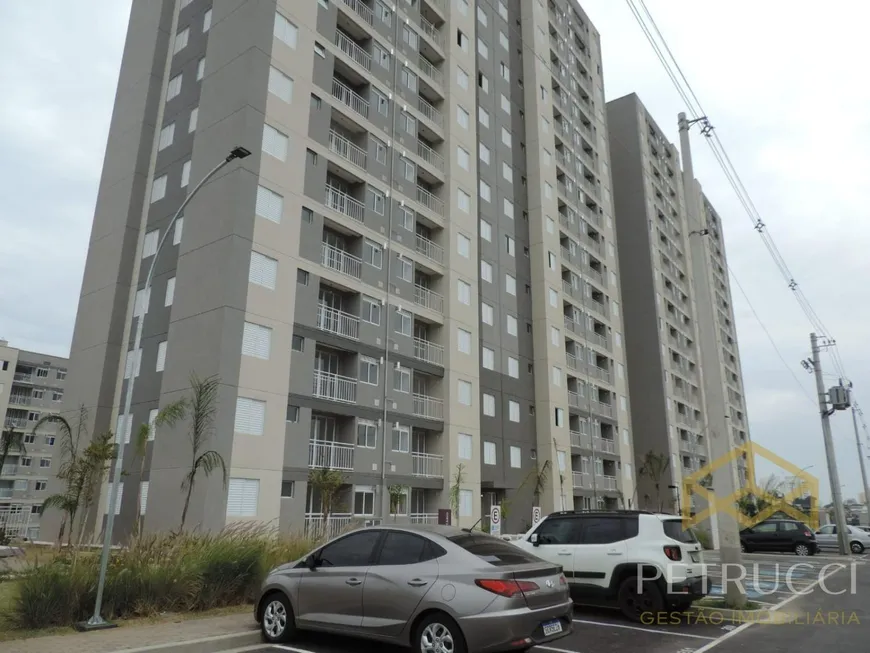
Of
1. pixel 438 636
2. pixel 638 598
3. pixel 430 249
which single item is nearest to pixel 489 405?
pixel 430 249

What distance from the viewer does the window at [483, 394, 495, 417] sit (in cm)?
3266

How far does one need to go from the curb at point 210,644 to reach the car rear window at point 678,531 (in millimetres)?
7171

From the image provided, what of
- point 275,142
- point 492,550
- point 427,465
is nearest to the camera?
point 492,550

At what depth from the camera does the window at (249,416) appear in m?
20.4

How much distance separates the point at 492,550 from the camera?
25.9 ft

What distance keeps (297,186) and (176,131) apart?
7.10m

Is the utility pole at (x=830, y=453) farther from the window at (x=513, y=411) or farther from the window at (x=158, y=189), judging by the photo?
the window at (x=158, y=189)

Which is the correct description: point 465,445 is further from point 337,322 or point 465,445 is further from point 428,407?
point 337,322

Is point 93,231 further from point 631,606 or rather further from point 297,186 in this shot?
point 631,606

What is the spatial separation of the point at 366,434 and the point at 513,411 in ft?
39.9

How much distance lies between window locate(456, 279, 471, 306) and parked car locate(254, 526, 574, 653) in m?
23.4

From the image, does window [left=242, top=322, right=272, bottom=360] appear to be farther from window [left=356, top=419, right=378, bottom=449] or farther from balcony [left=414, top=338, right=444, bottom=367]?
balcony [left=414, top=338, right=444, bottom=367]

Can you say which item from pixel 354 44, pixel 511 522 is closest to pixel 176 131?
pixel 354 44

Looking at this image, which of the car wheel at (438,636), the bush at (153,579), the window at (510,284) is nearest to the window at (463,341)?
the window at (510,284)
